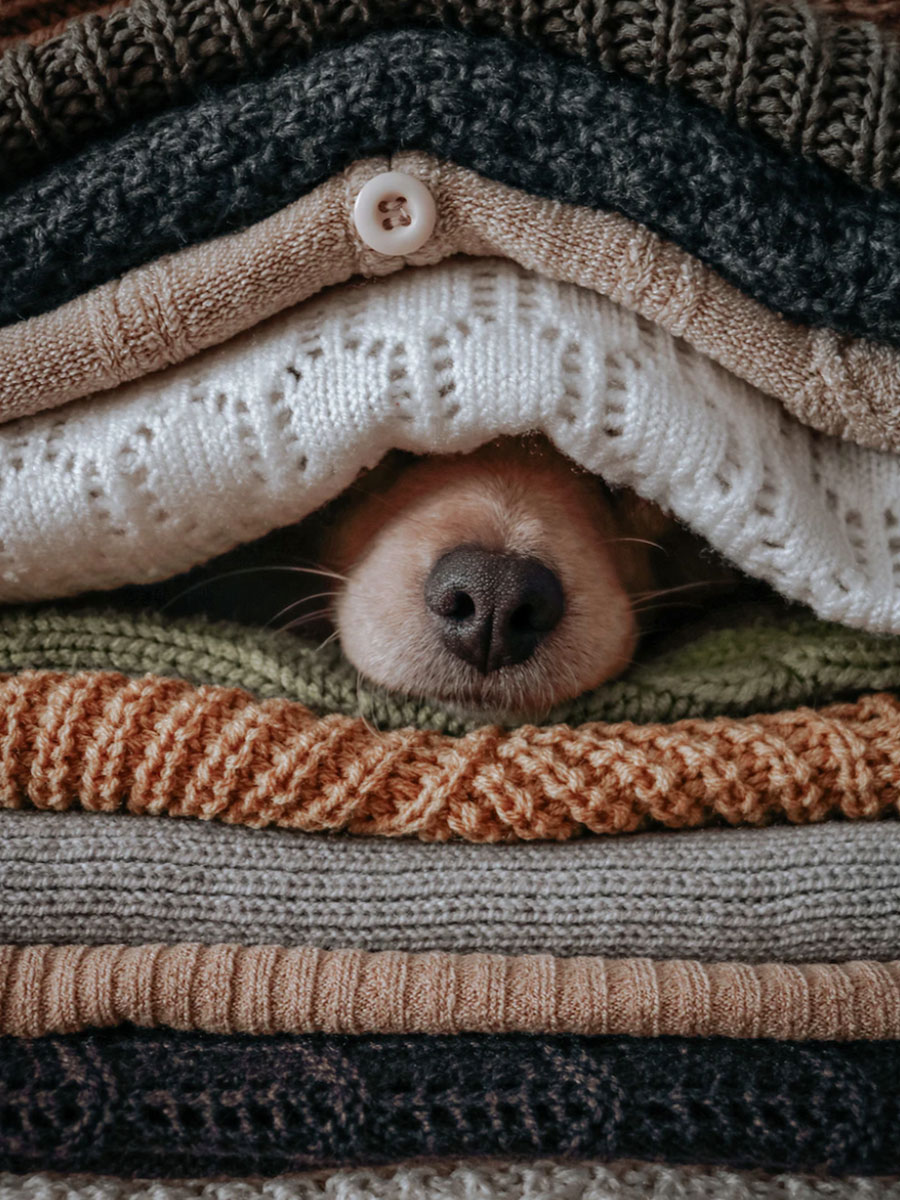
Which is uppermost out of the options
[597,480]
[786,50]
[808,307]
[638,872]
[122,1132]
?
[786,50]

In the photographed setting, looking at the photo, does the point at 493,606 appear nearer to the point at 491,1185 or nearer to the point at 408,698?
the point at 408,698

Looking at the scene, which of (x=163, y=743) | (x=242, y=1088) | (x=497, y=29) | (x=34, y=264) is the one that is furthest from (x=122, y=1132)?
(x=497, y=29)

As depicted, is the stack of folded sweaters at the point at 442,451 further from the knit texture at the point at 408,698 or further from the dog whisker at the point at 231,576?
the dog whisker at the point at 231,576

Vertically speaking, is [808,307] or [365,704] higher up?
[808,307]

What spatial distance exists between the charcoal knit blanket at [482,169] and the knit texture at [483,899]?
0.95ft

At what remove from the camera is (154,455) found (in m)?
0.53

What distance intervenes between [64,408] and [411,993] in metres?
0.38

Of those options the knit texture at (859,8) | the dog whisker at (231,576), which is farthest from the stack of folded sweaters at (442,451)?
the dog whisker at (231,576)

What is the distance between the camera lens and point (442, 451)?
56cm

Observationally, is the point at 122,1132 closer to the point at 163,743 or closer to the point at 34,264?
the point at 163,743

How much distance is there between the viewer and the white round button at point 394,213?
1.63 ft

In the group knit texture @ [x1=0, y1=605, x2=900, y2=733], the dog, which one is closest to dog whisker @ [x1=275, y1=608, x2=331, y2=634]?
the dog

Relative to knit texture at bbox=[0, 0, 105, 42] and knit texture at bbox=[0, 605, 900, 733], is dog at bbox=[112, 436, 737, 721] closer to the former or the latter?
knit texture at bbox=[0, 605, 900, 733]

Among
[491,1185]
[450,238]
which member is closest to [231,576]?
[450,238]
